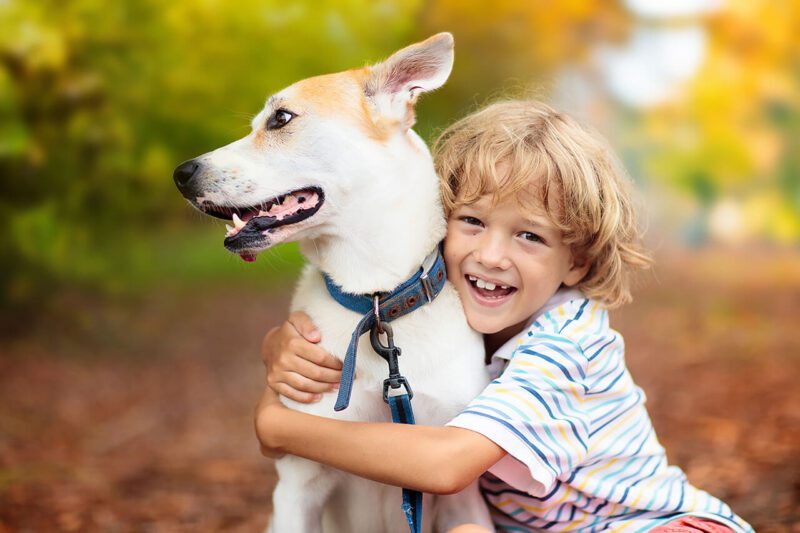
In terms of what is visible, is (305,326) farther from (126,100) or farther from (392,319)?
(126,100)

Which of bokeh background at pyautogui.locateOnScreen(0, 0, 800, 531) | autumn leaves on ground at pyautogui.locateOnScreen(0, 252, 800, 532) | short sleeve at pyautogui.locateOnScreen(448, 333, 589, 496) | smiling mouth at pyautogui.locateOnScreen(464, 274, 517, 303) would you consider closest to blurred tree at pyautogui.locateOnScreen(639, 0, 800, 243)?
bokeh background at pyautogui.locateOnScreen(0, 0, 800, 531)

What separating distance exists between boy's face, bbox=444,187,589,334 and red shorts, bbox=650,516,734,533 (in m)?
0.60

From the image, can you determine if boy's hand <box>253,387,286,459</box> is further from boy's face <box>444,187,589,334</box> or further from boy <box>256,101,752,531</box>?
boy's face <box>444,187,589,334</box>

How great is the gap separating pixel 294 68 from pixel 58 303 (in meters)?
2.61

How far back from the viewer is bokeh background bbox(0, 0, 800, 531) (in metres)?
5.78

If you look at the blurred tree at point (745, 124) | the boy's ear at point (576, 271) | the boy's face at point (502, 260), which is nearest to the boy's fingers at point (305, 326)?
the boy's face at point (502, 260)

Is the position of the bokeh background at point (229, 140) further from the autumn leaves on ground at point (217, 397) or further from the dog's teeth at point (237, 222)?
the dog's teeth at point (237, 222)

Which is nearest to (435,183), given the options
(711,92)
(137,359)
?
(137,359)

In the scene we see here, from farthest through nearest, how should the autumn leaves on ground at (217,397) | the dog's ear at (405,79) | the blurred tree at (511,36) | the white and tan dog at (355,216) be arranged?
the blurred tree at (511,36), the autumn leaves on ground at (217,397), the dog's ear at (405,79), the white and tan dog at (355,216)

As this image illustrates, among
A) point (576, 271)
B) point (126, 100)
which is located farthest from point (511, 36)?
point (576, 271)

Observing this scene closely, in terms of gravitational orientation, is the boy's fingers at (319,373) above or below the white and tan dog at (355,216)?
below

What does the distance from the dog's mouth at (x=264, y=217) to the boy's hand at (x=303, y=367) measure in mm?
230

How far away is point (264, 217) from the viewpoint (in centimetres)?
190

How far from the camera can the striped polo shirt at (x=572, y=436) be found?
5.79ft
